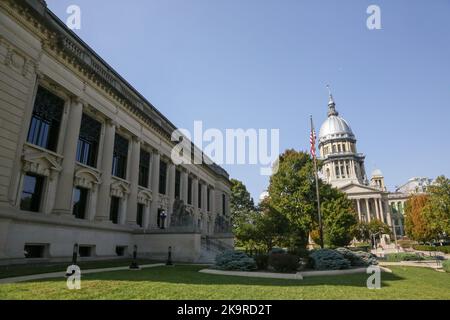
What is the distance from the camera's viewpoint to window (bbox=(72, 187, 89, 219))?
21.0 metres

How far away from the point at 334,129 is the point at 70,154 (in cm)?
13066

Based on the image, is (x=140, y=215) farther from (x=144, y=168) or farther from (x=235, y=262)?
(x=235, y=262)

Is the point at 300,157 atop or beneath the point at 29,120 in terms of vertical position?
atop

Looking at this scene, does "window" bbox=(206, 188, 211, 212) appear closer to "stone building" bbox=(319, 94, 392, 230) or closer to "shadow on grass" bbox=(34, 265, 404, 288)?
"shadow on grass" bbox=(34, 265, 404, 288)

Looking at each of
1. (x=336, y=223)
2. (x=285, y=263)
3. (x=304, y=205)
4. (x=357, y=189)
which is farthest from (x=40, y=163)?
(x=357, y=189)

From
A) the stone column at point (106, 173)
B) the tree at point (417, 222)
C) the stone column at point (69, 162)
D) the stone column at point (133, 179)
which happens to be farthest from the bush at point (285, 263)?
the tree at point (417, 222)

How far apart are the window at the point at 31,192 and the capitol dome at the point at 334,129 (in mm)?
129337

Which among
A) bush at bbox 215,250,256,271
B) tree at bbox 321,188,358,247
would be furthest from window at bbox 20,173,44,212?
tree at bbox 321,188,358,247

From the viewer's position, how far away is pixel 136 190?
2739 centimetres

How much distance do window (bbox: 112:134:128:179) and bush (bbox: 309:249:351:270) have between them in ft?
61.7

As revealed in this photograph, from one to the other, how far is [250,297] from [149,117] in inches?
1011
